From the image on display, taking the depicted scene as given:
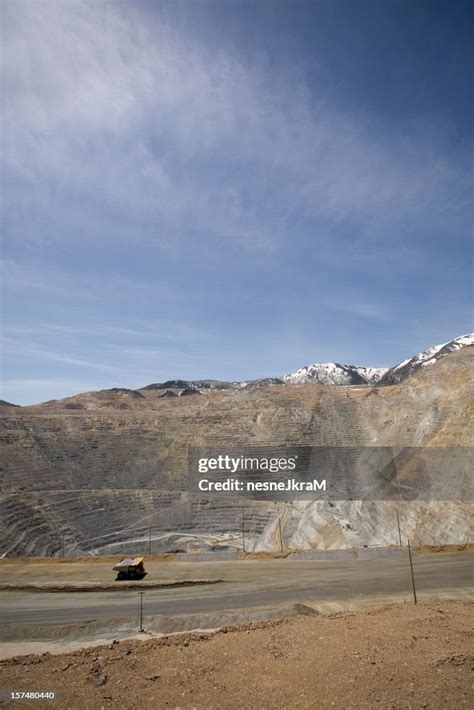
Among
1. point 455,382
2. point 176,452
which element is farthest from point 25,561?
point 455,382

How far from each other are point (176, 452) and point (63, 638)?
138 feet

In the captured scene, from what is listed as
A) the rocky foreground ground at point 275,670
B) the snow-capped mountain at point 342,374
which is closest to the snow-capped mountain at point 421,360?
the snow-capped mountain at point 342,374

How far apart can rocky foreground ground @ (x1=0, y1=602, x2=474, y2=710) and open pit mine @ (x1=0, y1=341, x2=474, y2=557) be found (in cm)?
2444

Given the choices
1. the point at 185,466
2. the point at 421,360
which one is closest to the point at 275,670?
the point at 185,466

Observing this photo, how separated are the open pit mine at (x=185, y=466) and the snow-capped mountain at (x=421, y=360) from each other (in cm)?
6073

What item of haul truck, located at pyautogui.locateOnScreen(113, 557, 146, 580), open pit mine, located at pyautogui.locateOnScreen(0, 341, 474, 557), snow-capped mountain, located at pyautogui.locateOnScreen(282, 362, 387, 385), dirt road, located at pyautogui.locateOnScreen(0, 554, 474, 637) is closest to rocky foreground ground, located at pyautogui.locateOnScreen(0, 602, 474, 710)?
dirt road, located at pyautogui.locateOnScreen(0, 554, 474, 637)

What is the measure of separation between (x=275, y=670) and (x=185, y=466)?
4676 cm

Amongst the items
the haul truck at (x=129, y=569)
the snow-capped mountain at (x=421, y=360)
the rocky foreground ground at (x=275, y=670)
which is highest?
the snow-capped mountain at (x=421, y=360)

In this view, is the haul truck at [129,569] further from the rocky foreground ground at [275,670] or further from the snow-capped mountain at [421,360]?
the snow-capped mountain at [421,360]

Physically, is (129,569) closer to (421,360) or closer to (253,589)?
(253,589)

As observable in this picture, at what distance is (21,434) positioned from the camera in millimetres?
52250

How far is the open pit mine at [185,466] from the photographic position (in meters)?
38.2

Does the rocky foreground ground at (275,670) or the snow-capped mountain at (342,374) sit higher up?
the snow-capped mountain at (342,374)

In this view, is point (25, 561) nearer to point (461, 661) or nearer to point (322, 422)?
point (461, 661)
